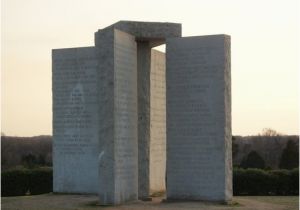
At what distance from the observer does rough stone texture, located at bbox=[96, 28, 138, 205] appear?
14.4 metres

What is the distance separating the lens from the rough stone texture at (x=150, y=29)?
15805mm

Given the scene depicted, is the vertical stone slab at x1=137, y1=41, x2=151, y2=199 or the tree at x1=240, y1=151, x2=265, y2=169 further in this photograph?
the tree at x1=240, y1=151, x2=265, y2=169

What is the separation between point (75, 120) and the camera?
17.4 m

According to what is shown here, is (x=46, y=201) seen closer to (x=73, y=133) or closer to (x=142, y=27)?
(x=73, y=133)

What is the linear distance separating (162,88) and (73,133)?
2950 mm

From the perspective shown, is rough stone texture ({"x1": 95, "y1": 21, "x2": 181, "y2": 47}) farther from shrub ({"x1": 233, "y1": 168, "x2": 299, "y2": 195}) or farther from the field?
shrub ({"x1": 233, "y1": 168, "x2": 299, "y2": 195})

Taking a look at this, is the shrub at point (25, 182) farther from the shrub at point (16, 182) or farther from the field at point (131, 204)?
the field at point (131, 204)

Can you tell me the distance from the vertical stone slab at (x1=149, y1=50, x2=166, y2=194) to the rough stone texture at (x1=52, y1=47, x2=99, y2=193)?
63.0 inches

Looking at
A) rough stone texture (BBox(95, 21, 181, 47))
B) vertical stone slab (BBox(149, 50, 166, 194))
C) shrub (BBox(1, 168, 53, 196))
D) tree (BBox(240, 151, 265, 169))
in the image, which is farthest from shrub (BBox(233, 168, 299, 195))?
tree (BBox(240, 151, 265, 169))

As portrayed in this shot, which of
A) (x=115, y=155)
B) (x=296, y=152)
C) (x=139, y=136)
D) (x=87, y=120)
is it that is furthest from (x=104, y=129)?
(x=296, y=152)

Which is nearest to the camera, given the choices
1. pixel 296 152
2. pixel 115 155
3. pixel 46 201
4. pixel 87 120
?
pixel 115 155

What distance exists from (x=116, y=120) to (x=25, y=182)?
6671mm

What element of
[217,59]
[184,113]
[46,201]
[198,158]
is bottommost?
[46,201]

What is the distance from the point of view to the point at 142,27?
625 inches
